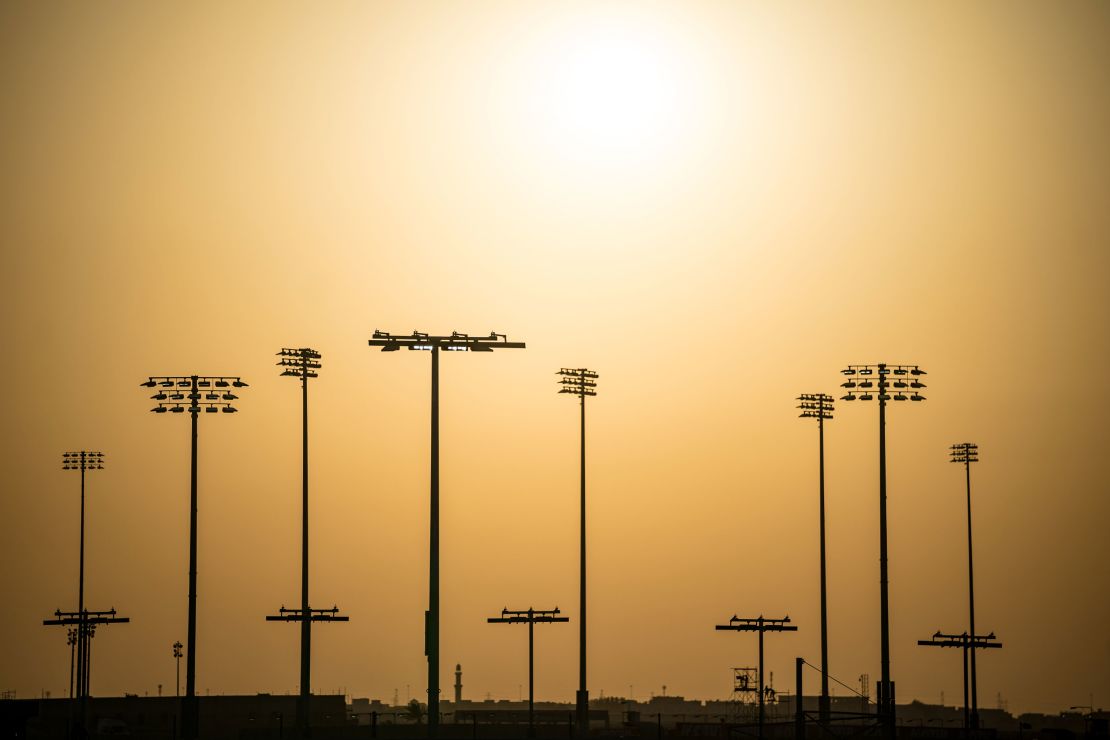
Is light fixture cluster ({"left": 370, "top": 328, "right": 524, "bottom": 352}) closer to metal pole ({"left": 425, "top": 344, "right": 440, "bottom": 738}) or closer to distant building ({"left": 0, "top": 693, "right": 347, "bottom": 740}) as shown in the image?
metal pole ({"left": 425, "top": 344, "right": 440, "bottom": 738})

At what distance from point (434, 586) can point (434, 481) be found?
10.3ft

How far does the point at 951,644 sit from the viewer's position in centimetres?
9562

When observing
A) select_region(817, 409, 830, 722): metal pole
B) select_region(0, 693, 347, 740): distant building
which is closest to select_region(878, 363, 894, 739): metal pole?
select_region(817, 409, 830, 722): metal pole

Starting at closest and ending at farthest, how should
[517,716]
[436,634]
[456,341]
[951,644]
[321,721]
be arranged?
1. [436,634]
2. [456,341]
3. [951,644]
4. [321,721]
5. [517,716]

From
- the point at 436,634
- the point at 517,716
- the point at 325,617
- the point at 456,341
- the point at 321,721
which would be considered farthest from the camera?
the point at 517,716

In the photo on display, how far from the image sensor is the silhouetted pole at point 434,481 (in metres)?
59.8

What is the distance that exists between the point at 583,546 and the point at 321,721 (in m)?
44.9

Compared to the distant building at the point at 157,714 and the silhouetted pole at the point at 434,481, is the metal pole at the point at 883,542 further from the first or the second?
the distant building at the point at 157,714

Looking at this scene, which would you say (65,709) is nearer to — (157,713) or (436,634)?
(157,713)

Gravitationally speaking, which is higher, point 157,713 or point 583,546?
point 583,546

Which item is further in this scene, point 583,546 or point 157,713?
point 157,713

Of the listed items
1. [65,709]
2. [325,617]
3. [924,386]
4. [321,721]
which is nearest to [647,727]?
[325,617]

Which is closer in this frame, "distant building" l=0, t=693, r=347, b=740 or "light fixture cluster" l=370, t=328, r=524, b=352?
"light fixture cluster" l=370, t=328, r=524, b=352

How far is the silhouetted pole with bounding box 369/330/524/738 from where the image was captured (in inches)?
2354
